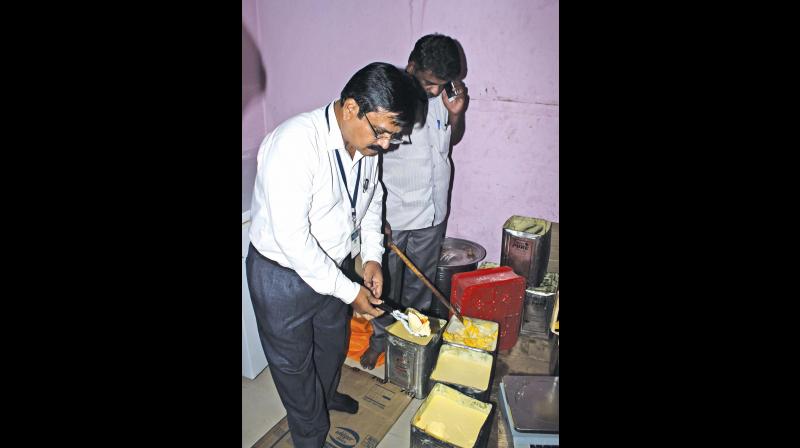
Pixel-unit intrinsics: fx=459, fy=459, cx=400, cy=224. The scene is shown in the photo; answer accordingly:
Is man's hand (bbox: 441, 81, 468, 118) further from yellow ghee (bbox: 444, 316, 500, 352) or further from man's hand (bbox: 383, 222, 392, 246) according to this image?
yellow ghee (bbox: 444, 316, 500, 352)

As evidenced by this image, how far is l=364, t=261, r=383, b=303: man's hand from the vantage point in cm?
247

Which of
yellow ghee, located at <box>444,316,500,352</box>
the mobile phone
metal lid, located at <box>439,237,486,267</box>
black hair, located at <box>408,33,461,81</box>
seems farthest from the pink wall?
yellow ghee, located at <box>444,316,500,352</box>

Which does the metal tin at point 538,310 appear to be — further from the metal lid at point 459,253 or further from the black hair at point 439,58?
the black hair at point 439,58

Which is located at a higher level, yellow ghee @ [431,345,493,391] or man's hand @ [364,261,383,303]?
man's hand @ [364,261,383,303]

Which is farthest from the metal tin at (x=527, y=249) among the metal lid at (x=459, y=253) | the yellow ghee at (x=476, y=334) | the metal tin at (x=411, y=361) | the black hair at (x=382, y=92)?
the black hair at (x=382, y=92)

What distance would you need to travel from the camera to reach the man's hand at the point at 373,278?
247cm

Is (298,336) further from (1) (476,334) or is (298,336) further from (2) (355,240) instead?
(1) (476,334)

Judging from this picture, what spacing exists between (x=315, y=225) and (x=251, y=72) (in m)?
2.88

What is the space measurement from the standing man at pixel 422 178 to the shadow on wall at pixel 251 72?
1.90 metres

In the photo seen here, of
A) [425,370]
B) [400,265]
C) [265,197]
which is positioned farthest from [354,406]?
[265,197]

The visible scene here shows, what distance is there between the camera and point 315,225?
2.05 metres

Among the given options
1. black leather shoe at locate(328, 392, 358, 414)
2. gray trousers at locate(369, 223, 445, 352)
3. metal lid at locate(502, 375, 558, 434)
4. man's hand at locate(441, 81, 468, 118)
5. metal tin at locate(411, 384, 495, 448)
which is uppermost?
man's hand at locate(441, 81, 468, 118)

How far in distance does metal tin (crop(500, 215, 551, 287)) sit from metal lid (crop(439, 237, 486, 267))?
0.24m
